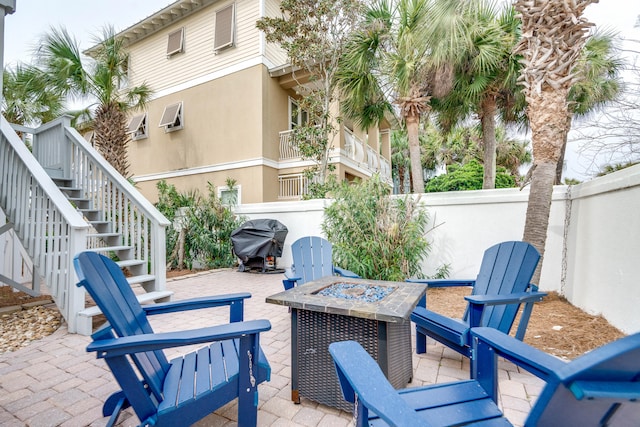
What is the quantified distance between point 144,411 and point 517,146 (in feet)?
70.2

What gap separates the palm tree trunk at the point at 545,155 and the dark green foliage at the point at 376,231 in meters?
1.69

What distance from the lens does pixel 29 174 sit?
153 inches

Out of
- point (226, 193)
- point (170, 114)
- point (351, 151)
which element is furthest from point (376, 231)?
point (170, 114)

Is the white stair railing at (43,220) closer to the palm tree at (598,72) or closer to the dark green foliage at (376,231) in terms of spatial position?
the dark green foliage at (376,231)

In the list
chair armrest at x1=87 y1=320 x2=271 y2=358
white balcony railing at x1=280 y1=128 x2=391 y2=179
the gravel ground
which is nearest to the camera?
chair armrest at x1=87 y1=320 x2=271 y2=358

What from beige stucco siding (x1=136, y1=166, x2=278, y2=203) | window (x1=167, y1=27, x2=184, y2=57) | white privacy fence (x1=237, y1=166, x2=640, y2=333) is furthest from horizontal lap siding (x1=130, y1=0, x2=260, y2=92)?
white privacy fence (x1=237, y1=166, x2=640, y2=333)

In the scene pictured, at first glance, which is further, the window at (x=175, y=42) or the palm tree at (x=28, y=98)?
the window at (x=175, y=42)

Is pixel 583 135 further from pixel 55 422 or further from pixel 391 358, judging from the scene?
pixel 55 422

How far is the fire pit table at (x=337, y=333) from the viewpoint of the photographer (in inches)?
73.9

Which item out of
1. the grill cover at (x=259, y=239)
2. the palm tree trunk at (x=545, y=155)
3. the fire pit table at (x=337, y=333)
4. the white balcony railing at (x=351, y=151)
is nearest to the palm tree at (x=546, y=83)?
the palm tree trunk at (x=545, y=155)

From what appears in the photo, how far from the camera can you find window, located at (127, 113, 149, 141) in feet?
42.0

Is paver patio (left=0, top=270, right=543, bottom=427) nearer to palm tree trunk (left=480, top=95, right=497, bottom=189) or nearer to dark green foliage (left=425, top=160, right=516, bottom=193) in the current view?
palm tree trunk (left=480, top=95, right=497, bottom=189)

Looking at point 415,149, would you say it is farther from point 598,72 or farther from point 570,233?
point 598,72

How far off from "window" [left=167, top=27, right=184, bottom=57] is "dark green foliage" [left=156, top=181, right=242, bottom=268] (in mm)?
7360
